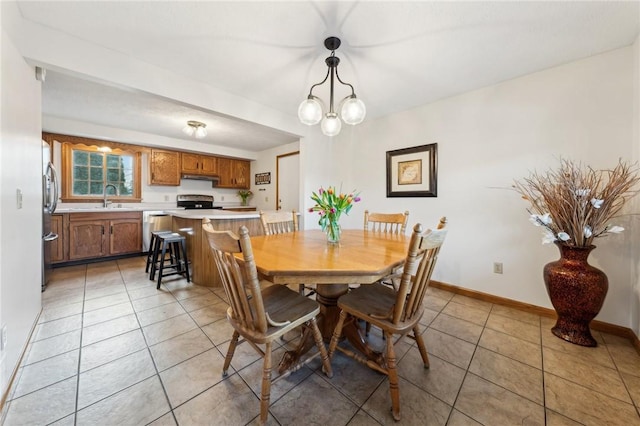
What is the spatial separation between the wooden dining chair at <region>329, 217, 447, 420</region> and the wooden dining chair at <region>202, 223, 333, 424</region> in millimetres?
277

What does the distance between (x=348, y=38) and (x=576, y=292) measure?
2.54 meters

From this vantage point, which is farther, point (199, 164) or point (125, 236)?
point (199, 164)

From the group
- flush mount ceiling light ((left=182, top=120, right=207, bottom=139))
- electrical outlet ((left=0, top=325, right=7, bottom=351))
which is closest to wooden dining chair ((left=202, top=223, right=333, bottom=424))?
electrical outlet ((left=0, top=325, right=7, bottom=351))

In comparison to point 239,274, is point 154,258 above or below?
below

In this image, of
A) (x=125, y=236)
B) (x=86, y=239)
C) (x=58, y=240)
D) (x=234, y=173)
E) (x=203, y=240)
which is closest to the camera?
(x=203, y=240)

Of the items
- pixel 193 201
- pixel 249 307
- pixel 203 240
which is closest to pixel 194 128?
pixel 203 240

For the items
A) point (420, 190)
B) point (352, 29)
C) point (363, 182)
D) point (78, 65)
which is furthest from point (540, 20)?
point (78, 65)

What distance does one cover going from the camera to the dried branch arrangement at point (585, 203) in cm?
164

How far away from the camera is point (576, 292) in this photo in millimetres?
1687

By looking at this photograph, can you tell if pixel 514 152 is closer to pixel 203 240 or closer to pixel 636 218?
pixel 636 218

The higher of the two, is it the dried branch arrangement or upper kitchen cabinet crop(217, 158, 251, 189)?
upper kitchen cabinet crop(217, 158, 251, 189)

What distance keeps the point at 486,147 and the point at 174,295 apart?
373cm

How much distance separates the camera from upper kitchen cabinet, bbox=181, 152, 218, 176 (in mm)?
4782

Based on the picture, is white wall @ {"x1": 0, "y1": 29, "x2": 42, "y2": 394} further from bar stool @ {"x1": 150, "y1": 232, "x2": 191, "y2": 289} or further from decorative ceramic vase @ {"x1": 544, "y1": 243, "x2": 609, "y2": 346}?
decorative ceramic vase @ {"x1": 544, "y1": 243, "x2": 609, "y2": 346}
